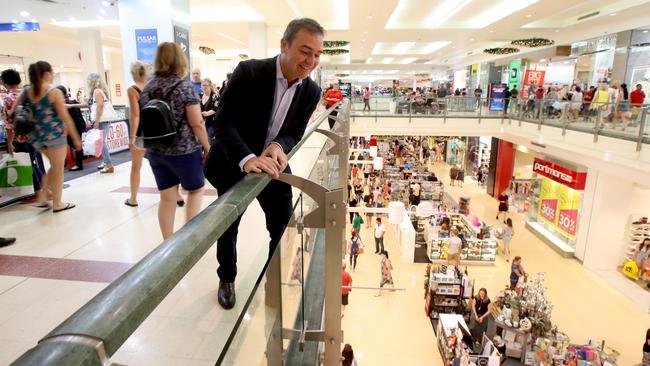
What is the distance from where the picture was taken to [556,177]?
1348cm

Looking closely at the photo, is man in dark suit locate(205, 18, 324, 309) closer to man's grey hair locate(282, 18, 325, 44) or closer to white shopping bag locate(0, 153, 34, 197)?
man's grey hair locate(282, 18, 325, 44)

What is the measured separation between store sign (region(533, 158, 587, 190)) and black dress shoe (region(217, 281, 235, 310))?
42.5 feet

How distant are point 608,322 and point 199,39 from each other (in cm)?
1973

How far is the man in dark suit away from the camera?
5.41ft

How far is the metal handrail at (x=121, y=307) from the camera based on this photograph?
0.37 meters

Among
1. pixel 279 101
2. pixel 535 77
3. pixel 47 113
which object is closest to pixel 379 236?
pixel 47 113

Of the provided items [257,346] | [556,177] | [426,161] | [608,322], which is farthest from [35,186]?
[426,161]

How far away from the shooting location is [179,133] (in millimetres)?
2840

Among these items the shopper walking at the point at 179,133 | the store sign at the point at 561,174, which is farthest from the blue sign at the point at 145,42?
the store sign at the point at 561,174

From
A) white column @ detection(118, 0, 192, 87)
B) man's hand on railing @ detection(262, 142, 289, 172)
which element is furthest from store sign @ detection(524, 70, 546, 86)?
man's hand on railing @ detection(262, 142, 289, 172)

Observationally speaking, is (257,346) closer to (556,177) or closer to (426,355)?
(426,355)

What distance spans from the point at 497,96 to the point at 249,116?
1885 cm

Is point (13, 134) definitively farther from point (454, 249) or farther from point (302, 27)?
point (454, 249)

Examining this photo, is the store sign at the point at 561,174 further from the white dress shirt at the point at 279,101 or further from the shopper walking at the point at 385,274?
the white dress shirt at the point at 279,101
